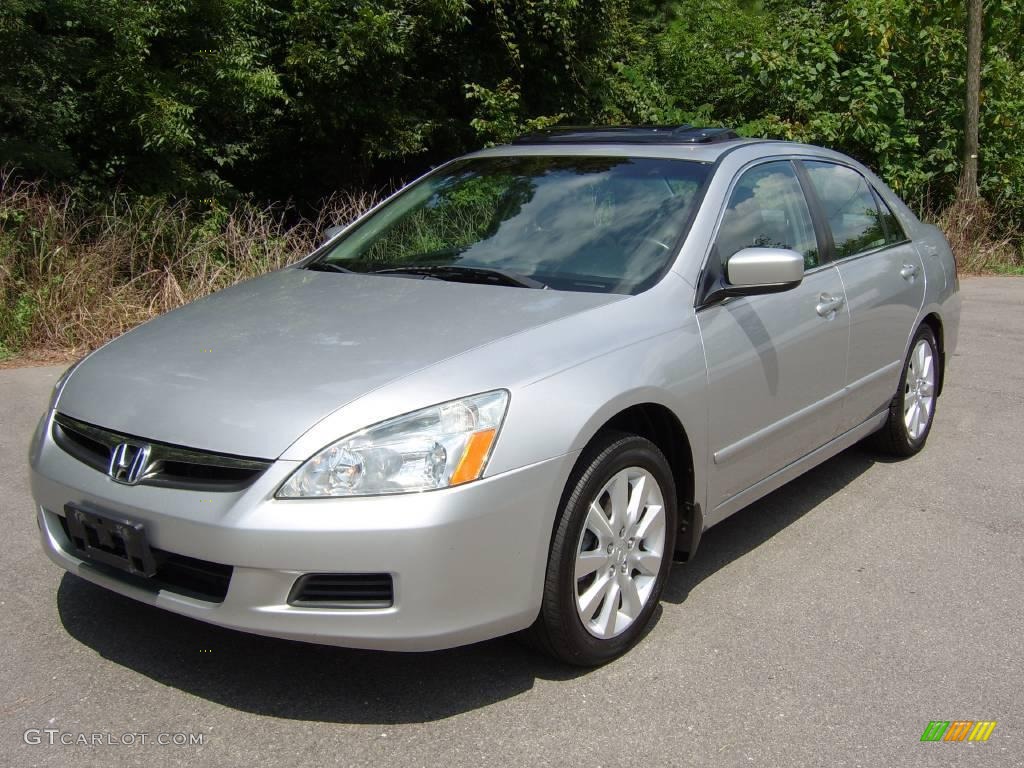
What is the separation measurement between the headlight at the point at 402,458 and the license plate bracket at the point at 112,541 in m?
0.48

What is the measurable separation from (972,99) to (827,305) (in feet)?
35.5

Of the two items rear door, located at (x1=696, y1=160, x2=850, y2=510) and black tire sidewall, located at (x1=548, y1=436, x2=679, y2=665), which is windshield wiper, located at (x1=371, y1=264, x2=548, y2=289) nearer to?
rear door, located at (x1=696, y1=160, x2=850, y2=510)

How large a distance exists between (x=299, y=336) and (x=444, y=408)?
28.7 inches

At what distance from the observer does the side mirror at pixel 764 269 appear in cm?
379

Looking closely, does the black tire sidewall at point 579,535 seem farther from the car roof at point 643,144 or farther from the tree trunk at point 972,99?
the tree trunk at point 972,99

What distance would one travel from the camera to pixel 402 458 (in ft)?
9.54

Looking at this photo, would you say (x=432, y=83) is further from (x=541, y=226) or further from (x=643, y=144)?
(x=541, y=226)

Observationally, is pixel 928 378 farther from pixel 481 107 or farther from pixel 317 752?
pixel 481 107

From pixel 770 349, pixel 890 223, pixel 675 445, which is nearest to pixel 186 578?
pixel 675 445

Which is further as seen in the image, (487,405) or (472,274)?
(472,274)

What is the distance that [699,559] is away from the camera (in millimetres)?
4367

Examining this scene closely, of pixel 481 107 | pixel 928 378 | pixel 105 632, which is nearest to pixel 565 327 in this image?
pixel 105 632

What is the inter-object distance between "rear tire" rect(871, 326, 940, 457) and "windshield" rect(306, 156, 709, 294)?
1959 mm

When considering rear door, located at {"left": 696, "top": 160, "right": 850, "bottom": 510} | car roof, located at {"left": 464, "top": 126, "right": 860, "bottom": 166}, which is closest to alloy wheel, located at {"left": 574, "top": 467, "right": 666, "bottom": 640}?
rear door, located at {"left": 696, "top": 160, "right": 850, "bottom": 510}
